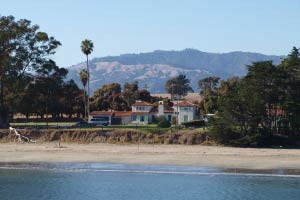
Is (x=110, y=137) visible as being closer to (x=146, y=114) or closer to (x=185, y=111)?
(x=146, y=114)

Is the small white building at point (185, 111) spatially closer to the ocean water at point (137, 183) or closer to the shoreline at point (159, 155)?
the shoreline at point (159, 155)

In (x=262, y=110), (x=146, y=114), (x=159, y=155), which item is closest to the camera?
(x=159, y=155)

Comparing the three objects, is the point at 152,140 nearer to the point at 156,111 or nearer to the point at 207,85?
the point at 156,111

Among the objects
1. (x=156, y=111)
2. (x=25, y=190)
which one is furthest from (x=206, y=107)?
(x=25, y=190)

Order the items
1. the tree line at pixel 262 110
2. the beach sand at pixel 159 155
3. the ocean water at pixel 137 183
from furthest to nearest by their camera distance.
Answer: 1. the tree line at pixel 262 110
2. the beach sand at pixel 159 155
3. the ocean water at pixel 137 183

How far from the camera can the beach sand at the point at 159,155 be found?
50.2 m

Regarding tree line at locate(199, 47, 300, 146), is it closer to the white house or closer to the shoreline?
the shoreline

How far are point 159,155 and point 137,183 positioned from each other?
38.2 ft

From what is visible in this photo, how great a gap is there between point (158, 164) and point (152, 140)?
12.3m

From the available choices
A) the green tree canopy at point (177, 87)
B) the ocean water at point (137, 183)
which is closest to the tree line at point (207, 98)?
the ocean water at point (137, 183)

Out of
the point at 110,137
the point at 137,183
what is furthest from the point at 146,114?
the point at 137,183

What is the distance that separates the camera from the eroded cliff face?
62.1 m

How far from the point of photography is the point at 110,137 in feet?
211

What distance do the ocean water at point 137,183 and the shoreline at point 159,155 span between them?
99.5 inches
